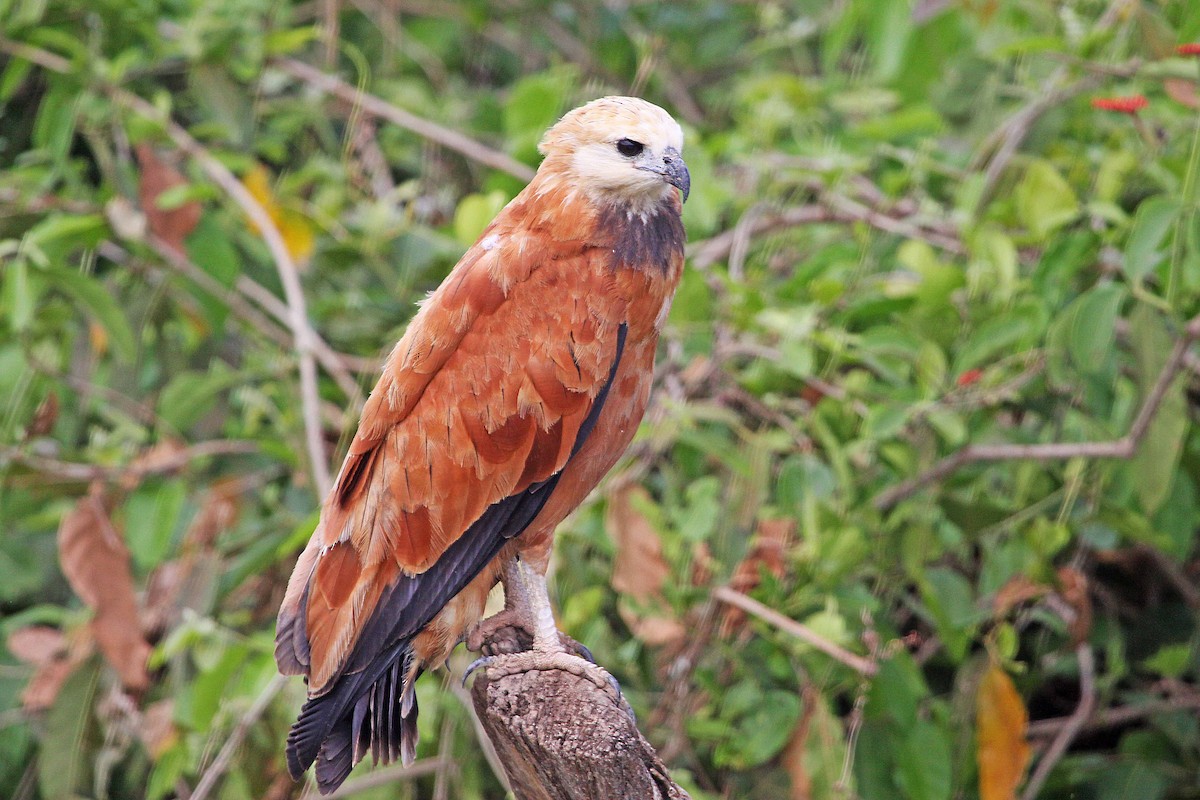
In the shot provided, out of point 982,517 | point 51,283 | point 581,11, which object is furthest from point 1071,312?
point 581,11

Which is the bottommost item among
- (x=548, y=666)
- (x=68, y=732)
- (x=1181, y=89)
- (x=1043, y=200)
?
(x=68, y=732)

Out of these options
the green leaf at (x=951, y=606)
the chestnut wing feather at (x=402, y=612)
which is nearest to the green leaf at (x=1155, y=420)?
the green leaf at (x=951, y=606)

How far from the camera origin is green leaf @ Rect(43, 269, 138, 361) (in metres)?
4.28

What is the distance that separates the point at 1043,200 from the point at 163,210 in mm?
2934

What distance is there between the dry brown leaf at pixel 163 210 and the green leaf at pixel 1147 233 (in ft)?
10.0

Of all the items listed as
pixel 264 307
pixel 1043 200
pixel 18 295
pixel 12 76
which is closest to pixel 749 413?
pixel 1043 200

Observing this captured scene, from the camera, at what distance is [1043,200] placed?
407cm

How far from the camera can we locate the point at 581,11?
6805 millimetres

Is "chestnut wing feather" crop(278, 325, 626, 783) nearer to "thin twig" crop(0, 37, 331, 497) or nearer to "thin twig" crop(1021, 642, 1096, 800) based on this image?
"thin twig" crop(0, 37, 331, 497)

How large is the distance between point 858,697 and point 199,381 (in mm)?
2309

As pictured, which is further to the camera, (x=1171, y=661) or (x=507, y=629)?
(x=1171, y=661)

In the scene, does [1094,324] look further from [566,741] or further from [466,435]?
[566,741]

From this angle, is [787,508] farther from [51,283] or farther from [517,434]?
[51,283]

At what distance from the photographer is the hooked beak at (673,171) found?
2967 millimetres
